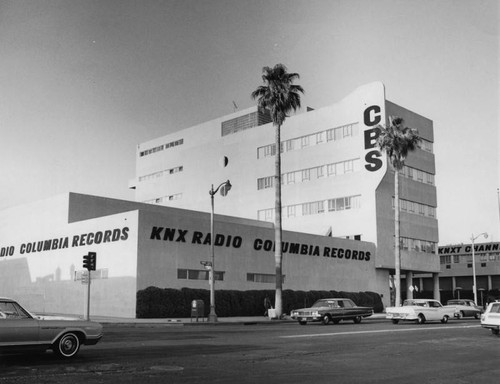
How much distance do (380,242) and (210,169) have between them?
23827mm

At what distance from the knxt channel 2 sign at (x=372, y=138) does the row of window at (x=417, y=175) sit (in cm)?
459

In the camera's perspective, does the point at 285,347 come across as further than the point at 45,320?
Yes

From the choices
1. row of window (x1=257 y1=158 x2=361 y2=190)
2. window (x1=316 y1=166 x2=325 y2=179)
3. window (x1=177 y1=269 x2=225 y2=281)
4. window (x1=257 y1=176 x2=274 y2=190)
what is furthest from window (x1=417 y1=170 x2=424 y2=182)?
window (x1=177 y1=269 x2=225 y2=281)

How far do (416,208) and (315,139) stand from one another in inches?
500

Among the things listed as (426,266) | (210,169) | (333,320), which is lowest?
(333,320)

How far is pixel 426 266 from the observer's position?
6456 centimetres

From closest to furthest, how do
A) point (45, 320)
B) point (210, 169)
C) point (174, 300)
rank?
1. point (45, 320)
2. point (174, 300)
3. point (210, 169)

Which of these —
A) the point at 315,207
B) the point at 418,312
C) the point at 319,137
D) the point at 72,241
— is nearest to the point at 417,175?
the point at 319,137

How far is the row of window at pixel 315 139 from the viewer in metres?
60.8

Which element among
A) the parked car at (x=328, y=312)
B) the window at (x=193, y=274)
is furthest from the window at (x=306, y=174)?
the parked car at (x=328, y=312)

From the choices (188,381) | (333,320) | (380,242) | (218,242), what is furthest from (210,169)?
(188,381)

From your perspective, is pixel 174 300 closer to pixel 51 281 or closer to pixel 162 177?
pixel 51 281

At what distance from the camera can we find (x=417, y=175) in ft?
208

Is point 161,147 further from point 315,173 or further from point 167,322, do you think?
point 167,322
